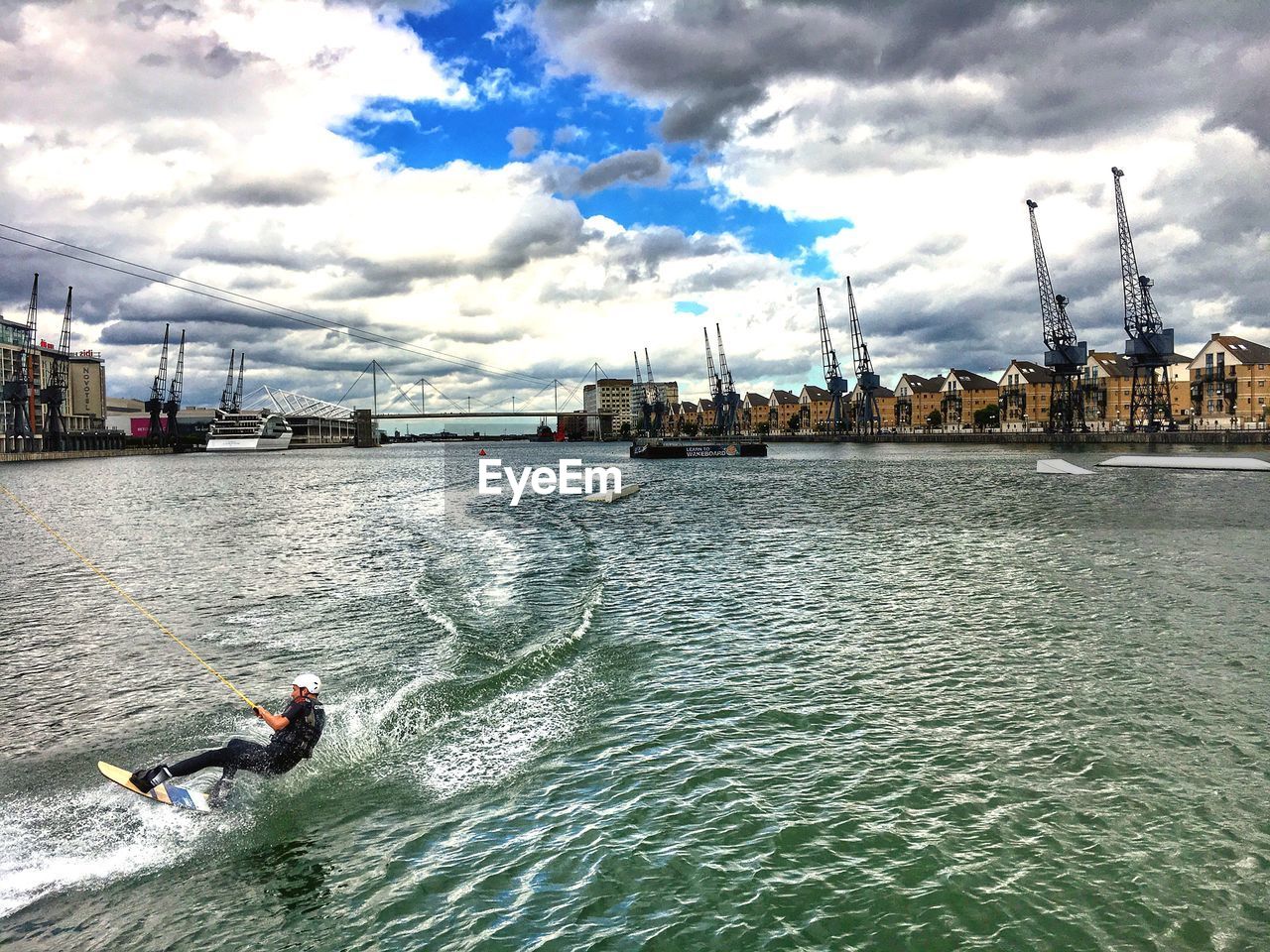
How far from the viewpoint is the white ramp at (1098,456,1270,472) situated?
97.4 meters

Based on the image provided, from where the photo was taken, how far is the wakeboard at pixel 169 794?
12.3m

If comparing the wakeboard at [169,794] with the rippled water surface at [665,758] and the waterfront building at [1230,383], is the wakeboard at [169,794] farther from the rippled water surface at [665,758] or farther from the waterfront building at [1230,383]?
the waterfront building at [1230,383]

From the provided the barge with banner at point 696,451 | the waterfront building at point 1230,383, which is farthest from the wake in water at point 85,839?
the waterfront building at point 1230,383

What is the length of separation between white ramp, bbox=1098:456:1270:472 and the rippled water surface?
7932cm

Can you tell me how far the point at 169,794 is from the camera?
12.3m

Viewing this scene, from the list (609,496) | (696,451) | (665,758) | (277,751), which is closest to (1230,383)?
(696,451)

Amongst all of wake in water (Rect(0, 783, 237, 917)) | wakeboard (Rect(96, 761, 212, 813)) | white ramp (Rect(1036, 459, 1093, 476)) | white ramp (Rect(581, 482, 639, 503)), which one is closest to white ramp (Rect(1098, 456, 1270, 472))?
white ramp (Rect(1036, 459, 1093, 476))

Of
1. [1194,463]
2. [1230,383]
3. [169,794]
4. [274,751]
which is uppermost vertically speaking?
[1230,383]

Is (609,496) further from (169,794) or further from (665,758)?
(169,794)

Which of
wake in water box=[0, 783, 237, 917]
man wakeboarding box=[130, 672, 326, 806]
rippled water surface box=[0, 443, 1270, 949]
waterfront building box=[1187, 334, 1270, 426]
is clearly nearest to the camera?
rippled water surface box=[0, 443, 1270, 949]

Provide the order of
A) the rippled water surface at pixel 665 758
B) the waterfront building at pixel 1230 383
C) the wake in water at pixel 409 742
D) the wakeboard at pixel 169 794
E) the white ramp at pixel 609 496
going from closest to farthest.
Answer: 1. the rippled water surface at pixel 665 758
2. the wake in water at pixel 409 742
3. the wakeboard at pixel 169 794
4. the white ramp at pixel 609 496
5. the waterfront building at pixel 1230 383

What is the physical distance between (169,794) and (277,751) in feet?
5.29

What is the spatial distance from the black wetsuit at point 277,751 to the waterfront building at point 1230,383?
21400 cm

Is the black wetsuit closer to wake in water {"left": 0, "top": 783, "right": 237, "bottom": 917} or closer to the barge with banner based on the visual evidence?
wake in water {"left": 0, "top": 783, "right": 237, "bottom": 917}
